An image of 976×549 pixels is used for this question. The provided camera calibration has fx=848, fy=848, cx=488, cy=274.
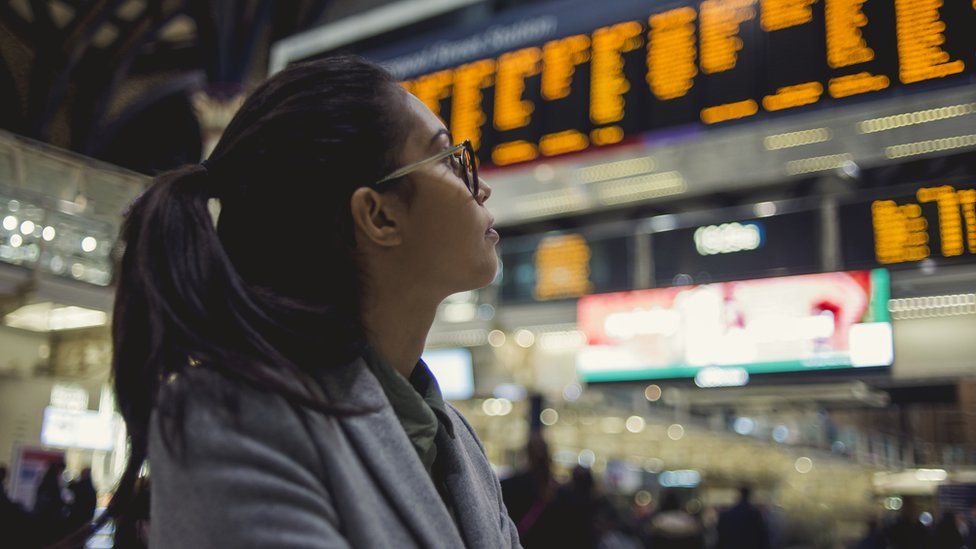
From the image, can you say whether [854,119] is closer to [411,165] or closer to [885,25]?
[885,25]

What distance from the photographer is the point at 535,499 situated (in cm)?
417

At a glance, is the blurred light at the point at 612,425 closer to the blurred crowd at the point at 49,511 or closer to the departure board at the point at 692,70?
the departure board at the point at 692,70

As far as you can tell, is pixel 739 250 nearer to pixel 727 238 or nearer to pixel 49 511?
pixel 727 238

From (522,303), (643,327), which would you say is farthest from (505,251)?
(643,327)

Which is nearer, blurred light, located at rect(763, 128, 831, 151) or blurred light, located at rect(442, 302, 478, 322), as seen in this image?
blurred light, located at rect(763, 128, 831, 151)

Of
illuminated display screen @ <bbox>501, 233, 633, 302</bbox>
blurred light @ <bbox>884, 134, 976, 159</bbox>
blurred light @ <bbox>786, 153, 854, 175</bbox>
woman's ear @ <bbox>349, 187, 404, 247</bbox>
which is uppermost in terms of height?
blurred light @ <bbox>786, 153, 854, 175</bbox>

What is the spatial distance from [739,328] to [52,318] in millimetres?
3433

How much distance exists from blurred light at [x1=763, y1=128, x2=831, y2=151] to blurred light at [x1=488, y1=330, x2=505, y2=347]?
7.78 feet

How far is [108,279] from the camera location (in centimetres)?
289

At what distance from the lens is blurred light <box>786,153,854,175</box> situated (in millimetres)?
5695

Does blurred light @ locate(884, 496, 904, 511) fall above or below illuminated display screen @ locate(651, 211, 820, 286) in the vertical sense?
below

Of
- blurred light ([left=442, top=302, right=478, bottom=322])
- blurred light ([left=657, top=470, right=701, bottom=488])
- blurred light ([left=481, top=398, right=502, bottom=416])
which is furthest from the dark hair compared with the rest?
blurred light ([left=657, top=470, right=701, bottom=488])

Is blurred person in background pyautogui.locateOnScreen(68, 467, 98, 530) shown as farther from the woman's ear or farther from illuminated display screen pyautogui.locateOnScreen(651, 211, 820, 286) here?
illuminated display screen pyautogui.locateOnScreen(651, 211, 820, 286)

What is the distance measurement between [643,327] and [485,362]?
84.6 inches
